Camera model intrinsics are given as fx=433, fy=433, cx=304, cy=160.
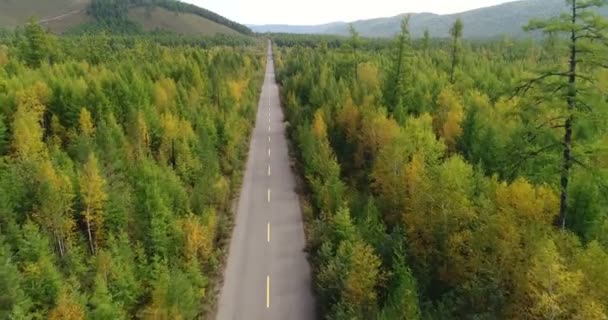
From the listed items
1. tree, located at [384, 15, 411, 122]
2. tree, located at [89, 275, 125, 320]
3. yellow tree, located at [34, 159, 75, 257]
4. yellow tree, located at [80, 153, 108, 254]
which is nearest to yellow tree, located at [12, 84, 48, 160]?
yellow tree, located at [34, 159, 75, 257]

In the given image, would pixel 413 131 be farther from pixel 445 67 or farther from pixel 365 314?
pixel 445 67

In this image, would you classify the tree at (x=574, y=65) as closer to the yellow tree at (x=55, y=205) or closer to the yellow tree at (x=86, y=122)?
the yellow tree at (x=55, y=205)

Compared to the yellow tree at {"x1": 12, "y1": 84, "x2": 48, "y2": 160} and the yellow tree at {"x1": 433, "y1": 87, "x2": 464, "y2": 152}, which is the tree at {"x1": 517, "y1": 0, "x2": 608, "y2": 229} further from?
the yellow tree at {"x1": 12, "y1": 84, "x2": 48, "y2": 160}

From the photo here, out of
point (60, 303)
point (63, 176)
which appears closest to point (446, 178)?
point (60, 303)

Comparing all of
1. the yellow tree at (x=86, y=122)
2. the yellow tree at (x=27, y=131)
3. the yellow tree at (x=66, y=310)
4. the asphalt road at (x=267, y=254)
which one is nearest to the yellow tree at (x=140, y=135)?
the yellow tree at (x=86, y=122)

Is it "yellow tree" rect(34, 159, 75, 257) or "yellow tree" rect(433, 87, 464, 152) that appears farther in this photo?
"yellow tree" rect(433, 87, 464, 152)

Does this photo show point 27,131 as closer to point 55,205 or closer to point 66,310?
point 55,205
